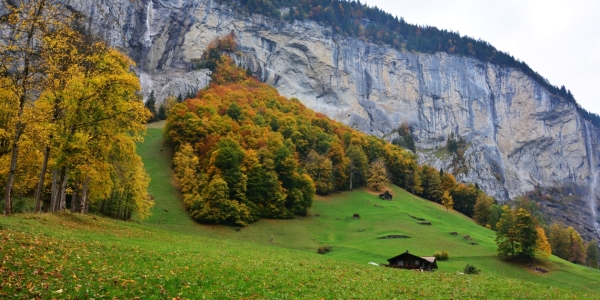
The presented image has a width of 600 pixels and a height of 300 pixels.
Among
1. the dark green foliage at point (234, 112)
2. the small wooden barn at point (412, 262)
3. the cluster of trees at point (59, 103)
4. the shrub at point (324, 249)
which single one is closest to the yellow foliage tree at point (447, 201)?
the dark green foliage at point (234, 112)

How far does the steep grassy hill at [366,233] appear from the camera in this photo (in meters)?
53.2

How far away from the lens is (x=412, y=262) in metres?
44.5

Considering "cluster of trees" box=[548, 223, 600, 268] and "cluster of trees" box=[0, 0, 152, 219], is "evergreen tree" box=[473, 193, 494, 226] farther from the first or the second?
"cluster of trees" box=[0, 0, 152, 219]

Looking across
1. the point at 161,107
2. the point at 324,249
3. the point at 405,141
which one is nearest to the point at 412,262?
the point at 324,249

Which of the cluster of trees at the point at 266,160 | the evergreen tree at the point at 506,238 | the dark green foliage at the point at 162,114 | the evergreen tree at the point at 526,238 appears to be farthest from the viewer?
the dark green foliage at the point at 162,114

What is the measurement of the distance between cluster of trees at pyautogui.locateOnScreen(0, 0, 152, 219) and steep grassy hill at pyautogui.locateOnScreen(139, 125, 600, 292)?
2441cm

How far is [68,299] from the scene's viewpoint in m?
12.0

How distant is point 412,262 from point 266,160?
1476 inches

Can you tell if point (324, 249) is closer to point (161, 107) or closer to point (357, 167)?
point (357, 167)

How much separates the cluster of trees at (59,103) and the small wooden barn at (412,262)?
28209 mm

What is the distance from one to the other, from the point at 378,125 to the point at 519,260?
142m

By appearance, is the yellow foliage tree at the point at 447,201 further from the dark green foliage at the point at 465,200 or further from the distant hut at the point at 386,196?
the distant hut at the point at 386,196

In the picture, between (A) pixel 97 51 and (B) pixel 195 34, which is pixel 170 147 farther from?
(B) pixel 195 34

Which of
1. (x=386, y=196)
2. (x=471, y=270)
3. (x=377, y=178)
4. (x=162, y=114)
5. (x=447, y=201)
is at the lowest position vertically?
(x=471, y=270)
